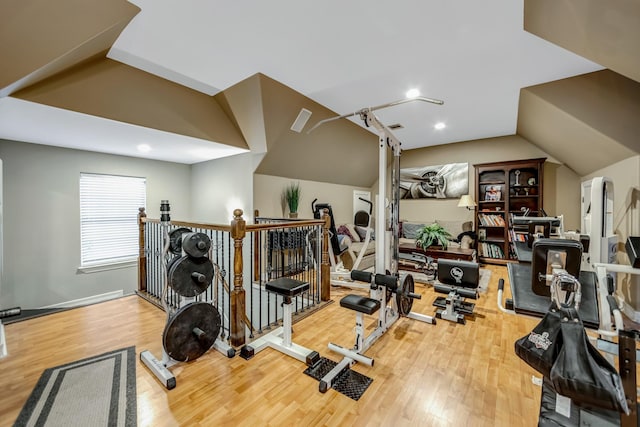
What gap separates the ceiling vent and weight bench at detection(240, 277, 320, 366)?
258 cm

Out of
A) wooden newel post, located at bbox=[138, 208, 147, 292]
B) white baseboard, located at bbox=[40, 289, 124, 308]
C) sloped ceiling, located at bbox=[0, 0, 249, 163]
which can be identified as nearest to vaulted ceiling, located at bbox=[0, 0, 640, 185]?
sloped ceiling, located at bbox=[0, 0, 249, 163]

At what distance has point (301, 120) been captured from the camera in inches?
162

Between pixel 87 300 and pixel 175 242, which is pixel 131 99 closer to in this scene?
pixel 175 242

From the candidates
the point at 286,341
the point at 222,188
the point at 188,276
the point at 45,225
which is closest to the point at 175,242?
the point at 188,276

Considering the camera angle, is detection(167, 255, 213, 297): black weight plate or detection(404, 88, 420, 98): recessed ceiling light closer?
detection(167, 255, 213, 297): black weight plate

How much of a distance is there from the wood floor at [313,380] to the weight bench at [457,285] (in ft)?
0.41

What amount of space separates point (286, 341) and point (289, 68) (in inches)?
111

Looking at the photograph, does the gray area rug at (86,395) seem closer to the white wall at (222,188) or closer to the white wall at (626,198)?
the white wall at (222,188)

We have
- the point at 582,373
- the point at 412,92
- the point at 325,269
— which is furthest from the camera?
the point at 325,269

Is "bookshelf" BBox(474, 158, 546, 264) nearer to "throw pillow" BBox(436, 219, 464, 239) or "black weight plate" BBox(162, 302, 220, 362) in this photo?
"throw pillow" BBox(436, 219, 464, 239)

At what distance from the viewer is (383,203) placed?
8.33ft

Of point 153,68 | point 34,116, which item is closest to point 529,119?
→ point 153,68

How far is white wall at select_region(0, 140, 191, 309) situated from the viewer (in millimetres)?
3598

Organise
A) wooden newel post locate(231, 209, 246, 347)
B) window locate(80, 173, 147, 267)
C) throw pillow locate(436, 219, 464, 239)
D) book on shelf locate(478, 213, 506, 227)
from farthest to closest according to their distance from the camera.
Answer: throw pillow locate(436, 219, 464, 239) < book on shelf locate(478, 213, 506, 227) < window locate(80, 173, 147, 267) < wooden newel post locate(231, 209, 246, 347)
